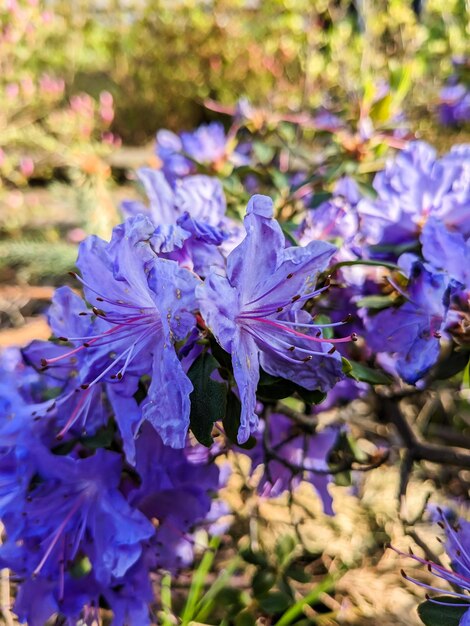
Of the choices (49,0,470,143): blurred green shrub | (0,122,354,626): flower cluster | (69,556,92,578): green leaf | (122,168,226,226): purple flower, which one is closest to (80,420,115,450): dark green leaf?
(0,122,354,626): flower cluster

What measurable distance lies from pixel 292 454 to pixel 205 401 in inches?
19.4

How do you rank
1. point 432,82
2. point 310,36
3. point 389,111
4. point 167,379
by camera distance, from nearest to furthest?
point 167,379, point 389,111, point 310,36, point 432,82

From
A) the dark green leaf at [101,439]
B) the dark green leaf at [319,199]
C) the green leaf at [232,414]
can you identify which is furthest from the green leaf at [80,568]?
the dark green leaf at [319,199]

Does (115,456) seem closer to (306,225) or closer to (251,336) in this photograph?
(251,336)

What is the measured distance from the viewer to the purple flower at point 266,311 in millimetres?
500

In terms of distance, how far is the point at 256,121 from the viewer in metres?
1.30

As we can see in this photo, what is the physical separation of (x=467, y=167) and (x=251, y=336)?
1.57 feet

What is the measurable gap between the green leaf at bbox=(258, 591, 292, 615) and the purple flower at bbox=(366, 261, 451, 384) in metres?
0.55

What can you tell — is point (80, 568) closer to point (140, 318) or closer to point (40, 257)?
point (140, 318)

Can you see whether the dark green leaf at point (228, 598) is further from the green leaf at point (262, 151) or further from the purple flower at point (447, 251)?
the green leaf at point (262, 151)

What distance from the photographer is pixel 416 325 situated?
694 millimetres

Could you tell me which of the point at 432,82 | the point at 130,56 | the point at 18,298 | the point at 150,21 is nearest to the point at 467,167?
the point at 432,82

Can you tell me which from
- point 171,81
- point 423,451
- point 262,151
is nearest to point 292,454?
point 423,451

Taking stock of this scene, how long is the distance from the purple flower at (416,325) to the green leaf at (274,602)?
0.55 m
